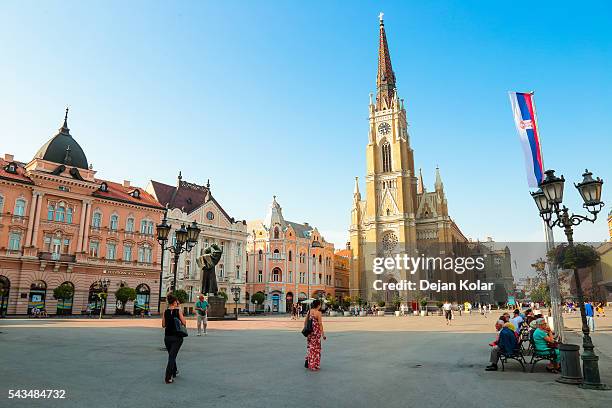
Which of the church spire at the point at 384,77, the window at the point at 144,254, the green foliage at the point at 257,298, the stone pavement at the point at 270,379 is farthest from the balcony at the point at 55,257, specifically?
the church spire at the point at 384,77

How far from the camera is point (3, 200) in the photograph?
131 feet

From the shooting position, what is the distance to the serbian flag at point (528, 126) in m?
18.8

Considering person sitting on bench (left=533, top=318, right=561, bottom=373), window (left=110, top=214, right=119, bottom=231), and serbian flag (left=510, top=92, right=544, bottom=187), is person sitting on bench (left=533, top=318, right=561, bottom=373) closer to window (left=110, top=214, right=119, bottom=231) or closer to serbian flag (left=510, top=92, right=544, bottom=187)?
serbian flag (left=510, top=92, right=544, bottom=187)

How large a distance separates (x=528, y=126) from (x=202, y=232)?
4888cm

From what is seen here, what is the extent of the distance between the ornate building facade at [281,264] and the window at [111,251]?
3107cm

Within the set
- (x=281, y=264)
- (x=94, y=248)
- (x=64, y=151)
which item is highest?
(x=64, y=151)

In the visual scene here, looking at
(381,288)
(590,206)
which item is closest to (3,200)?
(590,206)

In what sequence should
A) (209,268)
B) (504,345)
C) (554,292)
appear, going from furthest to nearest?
(209,268) → (554,292) → (504,345)

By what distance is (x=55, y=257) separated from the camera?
42.0 metres

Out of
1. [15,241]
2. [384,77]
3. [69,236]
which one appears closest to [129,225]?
[69,236]

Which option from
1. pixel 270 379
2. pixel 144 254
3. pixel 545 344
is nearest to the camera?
pixel 270 379

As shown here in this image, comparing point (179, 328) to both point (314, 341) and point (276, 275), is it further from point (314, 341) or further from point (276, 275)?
point (276, 275)

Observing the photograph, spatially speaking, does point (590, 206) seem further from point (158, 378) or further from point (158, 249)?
point (158, 249)

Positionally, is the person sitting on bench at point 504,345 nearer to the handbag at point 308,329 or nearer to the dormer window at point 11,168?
the handbag at point 308,329
